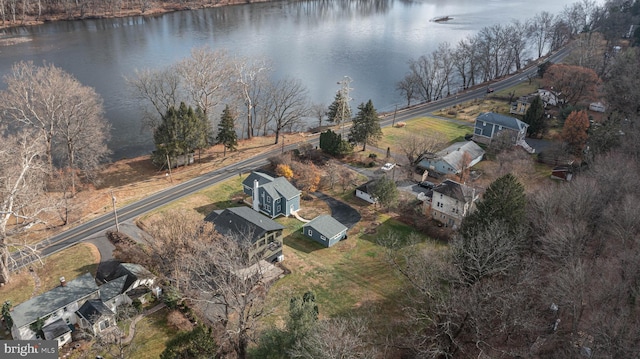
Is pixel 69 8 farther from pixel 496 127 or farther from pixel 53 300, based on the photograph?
→ pixel 53 300

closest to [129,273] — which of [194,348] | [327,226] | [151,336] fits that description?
[151,336]

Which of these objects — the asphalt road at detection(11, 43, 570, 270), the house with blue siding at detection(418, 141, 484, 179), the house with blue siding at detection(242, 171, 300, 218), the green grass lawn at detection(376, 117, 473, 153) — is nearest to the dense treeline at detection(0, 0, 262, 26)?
the asphalt road at detection(11, 43, 570, 270)

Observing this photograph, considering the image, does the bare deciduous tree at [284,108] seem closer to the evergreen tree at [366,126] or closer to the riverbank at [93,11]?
the evergreen tree at [366,126]

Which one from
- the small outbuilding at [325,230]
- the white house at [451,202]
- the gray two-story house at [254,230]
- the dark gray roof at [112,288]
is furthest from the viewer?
the white house at [451,202]

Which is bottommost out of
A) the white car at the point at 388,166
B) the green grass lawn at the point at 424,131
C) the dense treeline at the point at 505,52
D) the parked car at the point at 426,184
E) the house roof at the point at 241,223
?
the parked car at the point at 426,184

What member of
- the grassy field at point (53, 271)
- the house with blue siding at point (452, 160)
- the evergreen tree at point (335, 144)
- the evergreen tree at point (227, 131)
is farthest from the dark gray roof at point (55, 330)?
the house with blue siding at point (452, 160)

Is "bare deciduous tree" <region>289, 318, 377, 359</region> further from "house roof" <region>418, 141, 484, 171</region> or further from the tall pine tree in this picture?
the tall pine tree

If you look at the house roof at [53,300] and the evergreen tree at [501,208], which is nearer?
the house roof at [53,300]

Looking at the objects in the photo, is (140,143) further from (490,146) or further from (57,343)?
(490,146)
